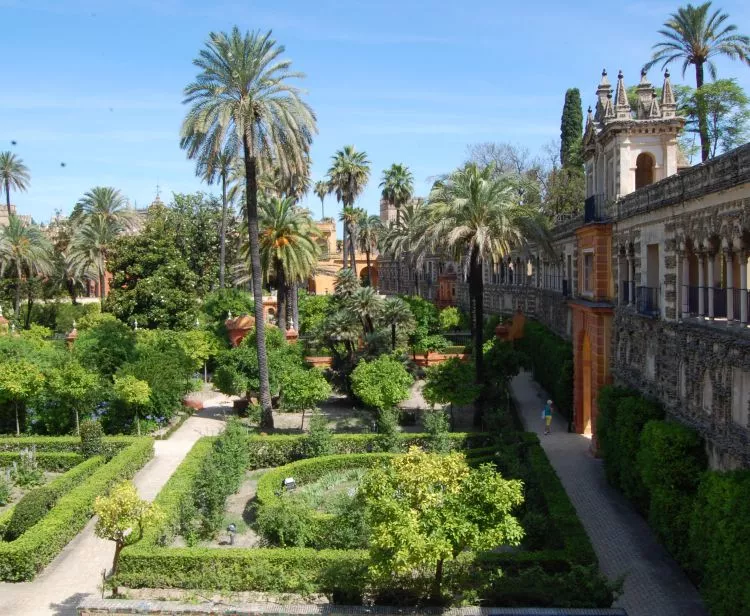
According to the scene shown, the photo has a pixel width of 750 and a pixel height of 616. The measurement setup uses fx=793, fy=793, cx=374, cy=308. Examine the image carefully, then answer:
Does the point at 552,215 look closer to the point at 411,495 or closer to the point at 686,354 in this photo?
the point at 686,354

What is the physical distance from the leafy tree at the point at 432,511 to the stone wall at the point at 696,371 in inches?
198

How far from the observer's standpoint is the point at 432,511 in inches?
566

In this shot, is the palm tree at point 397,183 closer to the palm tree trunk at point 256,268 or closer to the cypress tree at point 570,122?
A: the cypress tree at point 570,122

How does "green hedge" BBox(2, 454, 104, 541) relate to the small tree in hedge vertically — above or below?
below

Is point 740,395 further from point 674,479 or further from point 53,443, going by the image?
point 53,443

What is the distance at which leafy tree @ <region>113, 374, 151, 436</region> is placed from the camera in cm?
3017

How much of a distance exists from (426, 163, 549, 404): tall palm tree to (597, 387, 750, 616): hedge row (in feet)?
25.3

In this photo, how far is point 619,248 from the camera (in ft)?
84.9

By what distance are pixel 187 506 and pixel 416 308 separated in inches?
1375

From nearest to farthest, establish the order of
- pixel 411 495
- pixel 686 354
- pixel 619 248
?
1. pixel 411 495
2. pixel 686 354
3. pixel 619 248

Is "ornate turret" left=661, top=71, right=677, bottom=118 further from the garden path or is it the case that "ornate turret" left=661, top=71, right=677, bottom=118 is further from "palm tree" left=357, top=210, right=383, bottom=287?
"palm tree" left=357, top=210, right=383, bottom=287

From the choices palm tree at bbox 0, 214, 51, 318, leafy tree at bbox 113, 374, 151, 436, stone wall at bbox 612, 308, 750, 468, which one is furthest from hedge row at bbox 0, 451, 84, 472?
palm tree at bbox 0, 214, 51, 318


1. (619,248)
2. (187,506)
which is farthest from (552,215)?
(187,506)

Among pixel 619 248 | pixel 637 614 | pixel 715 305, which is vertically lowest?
pixel 637 614
